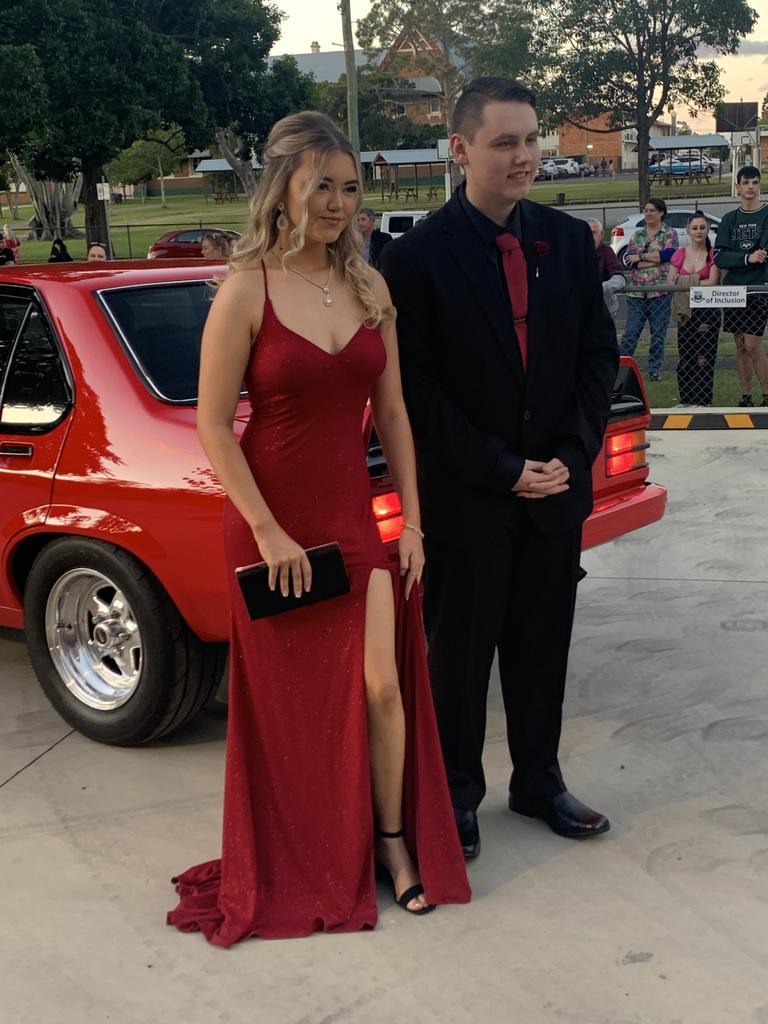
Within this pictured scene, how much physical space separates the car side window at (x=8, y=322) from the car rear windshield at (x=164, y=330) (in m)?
0.36

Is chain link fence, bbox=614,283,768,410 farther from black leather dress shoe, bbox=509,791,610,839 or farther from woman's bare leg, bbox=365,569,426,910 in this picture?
woman's bare leg, bbox=365,569,426,910

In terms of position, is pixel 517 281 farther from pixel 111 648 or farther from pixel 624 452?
pixel 111 648

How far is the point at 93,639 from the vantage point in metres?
4.48

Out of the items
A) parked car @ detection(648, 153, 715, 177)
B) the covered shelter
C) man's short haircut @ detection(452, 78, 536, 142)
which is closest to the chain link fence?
man's short haircut @ detection(452, 78, 536, 142)

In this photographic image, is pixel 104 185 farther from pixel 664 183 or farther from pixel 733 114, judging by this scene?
pixel 733 114

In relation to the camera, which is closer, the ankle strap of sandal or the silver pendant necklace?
the silver pendant necklace

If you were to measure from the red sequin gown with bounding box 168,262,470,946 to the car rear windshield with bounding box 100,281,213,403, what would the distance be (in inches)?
46.1

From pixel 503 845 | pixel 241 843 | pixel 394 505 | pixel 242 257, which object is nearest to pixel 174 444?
pixel 394 505

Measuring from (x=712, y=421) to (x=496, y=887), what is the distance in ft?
23.0

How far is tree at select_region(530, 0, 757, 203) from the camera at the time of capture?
47.6 meters

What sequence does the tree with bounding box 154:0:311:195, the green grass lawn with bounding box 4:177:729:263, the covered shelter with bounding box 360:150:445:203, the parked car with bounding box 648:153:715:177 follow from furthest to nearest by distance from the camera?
the parked car with bounding box 648:153:715:177
the covered shelter with bounding box 360:150:445:203
the green grass lawn with bounding box 4:177:729:263
the tree with bounding box 154:0:311:195

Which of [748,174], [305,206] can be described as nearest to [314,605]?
[305,206]

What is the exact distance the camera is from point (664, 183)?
7581 centimetres

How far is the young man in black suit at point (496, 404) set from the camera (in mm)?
3342
